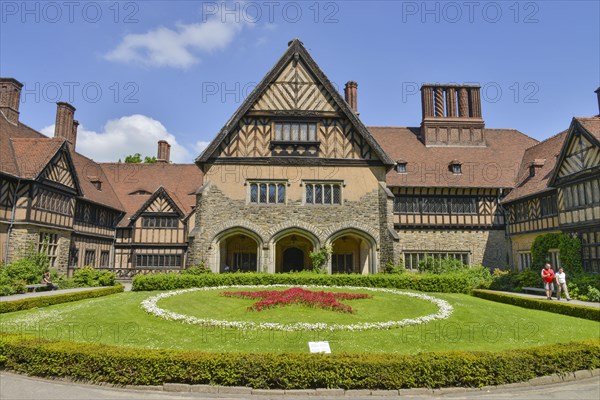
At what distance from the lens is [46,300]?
16.3 m

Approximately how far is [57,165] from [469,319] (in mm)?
26255

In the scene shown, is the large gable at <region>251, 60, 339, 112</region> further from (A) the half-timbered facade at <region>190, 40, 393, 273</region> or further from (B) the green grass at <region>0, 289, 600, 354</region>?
(B) the green grass at <region>0, 289, 600, 354</region>

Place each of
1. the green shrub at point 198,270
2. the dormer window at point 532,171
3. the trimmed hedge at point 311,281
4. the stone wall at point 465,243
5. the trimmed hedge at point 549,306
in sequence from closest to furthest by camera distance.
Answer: the trimmed hedge at point 549,306, the trimmed hedge at point 311,281, the green shrub at point 198,270, the dormer window at point 532,171, the stone wall at point 465,243

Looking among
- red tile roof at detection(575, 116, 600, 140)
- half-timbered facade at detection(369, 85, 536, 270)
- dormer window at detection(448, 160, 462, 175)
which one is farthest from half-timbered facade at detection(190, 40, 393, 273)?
red tile roof at detection(575, 116, 600, 140)

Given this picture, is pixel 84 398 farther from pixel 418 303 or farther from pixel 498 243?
pixel 498 243

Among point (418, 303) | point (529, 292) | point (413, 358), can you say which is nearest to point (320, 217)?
point (418, 303)

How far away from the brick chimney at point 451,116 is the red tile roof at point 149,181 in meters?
21.4

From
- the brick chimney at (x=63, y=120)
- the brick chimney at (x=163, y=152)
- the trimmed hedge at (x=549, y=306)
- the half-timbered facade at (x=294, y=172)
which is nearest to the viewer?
the trimmed hedge at (x=549, y=306)

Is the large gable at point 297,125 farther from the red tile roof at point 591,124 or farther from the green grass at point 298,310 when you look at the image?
the green grass at point 298,310

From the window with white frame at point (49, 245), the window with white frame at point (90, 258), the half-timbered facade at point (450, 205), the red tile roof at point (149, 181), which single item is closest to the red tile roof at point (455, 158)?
the half-timbered facade at point (450, 205)

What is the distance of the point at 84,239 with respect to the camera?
30.6m

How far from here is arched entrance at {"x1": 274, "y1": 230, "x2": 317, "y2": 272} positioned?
1065 inches

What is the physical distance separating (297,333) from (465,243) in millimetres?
21646

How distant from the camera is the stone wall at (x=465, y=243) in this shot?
95.6ft
